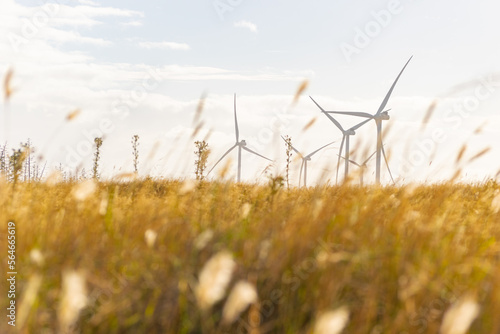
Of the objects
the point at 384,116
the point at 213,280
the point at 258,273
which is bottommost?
the point at 258,273

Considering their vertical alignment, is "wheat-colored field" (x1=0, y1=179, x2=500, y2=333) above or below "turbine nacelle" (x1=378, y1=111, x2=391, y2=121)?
below

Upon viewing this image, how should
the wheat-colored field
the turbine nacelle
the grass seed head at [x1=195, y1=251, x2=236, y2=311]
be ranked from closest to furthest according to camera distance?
the grass seed head at [x1=195, y1=251, x2=236, y2=311] < the wheat-colored field < the turbine nacelle

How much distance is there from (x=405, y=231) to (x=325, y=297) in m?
1.41

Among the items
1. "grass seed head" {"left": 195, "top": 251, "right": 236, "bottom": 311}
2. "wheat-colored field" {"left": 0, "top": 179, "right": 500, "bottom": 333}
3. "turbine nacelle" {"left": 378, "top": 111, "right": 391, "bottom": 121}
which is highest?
"turbine nacelle" {"left": 378, "top": 111, "right": 391, "bottom": 121}

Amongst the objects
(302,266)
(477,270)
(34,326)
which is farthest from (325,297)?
(34,326)

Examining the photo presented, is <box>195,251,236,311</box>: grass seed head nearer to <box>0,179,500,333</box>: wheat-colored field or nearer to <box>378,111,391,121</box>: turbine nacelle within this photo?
<box>0,179,500,333</box>: wheat-colored field

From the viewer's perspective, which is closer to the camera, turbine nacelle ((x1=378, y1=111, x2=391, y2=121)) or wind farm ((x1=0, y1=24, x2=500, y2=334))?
wind farm ((x1=0, y1=24, x2=500, y2=334))

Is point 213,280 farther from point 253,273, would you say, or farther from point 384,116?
point 384,116

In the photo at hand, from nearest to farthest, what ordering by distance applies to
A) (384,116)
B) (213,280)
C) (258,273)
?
(213,280), (258,273), (384,116)

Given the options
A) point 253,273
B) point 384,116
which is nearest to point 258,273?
point 253,273

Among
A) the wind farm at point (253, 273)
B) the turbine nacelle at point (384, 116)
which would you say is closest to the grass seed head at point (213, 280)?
the wind farm at point (253, 273)

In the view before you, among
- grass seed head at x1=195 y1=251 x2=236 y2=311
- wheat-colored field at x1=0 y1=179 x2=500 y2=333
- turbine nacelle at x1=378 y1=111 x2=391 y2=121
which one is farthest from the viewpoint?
turbine nacelle at x1=378 y1=111 x2=391 y2=121

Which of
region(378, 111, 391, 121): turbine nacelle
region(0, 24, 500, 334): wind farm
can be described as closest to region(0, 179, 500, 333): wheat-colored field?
region(0, 24, 500, 334): wind farm

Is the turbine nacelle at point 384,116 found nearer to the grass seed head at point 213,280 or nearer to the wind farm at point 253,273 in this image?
the wind farm at point 253,273
